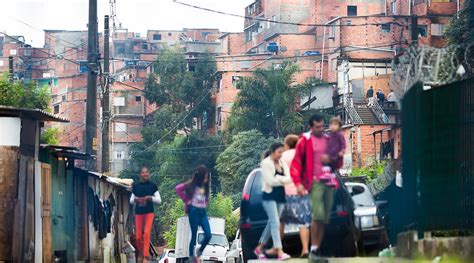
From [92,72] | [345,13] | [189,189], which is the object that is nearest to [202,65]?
[345,13]

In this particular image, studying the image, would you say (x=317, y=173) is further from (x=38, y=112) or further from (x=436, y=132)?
(x=38, y=112)

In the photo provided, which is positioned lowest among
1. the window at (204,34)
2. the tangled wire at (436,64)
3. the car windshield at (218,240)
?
the car windshield at (218,240)

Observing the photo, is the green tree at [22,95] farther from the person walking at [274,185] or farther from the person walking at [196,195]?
the person walking at [274,185]

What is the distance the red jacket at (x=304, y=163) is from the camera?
14.3 m

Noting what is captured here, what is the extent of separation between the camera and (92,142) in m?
35.2

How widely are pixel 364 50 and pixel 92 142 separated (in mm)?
54460

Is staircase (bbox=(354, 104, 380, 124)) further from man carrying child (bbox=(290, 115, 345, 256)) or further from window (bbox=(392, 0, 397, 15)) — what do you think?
man carrying child (bbox=(290, 115, 345, 256))

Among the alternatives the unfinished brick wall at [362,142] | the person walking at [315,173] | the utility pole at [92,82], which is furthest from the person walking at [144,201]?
the unfinished brick wall at [362,142]

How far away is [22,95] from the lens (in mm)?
42156

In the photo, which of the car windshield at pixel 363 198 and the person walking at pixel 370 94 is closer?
the car windshield at pixel 363 198

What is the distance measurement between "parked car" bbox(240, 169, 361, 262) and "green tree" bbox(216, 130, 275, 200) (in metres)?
56.0

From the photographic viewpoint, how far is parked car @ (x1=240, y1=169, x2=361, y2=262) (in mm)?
16094

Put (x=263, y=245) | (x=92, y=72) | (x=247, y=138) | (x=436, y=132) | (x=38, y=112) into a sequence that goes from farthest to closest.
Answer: (x=247, y=138) < (x=92, y=72) < (x=38, y=112) < (x=263, y=245) < (x=436, y=132)

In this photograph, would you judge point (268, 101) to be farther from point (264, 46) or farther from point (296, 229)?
point (296, 229)
